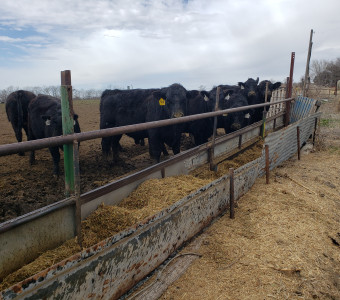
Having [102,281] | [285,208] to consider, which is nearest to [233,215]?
[285,208]

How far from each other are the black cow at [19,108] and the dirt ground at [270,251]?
681cm

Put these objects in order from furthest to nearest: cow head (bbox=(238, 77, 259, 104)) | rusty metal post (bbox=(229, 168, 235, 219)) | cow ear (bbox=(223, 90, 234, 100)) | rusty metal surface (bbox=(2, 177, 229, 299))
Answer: cow head (bbox=(238, 77, 259, 104)) → cow ear (bbox=(223, 90, 234, 100)) → rusty metal post (bbox=(229, 168, 235, 219)) → rusty metal surface (bbox=(2, 177, 229, 299))

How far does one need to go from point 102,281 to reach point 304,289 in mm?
1606

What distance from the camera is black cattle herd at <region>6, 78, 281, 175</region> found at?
590 centimetres

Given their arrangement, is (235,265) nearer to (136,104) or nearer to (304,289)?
(304,289)

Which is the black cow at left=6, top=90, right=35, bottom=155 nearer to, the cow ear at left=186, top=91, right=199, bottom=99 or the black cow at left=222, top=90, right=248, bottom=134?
the cow ear at left=186, top=91, right=199, bottom=99

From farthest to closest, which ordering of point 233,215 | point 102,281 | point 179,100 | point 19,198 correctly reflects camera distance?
point 179,100, point 19,198, point 233,215, point 102,281

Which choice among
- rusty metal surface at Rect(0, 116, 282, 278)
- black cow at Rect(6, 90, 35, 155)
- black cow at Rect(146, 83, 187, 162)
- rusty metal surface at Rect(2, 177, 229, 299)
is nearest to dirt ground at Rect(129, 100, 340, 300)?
rusty metal surface at Rect(2, 177, 229, 299)

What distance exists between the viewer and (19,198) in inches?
181

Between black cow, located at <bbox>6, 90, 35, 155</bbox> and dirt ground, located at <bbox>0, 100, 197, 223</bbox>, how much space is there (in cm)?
106

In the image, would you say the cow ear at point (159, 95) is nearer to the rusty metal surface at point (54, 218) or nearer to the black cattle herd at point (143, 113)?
the black cattle herd at point (143, 113)

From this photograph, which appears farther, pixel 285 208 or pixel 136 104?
pixel 136 104

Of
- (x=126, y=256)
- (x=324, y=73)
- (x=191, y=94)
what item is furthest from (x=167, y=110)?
(x=324, y=73)

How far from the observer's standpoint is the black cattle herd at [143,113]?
5.90 meters
